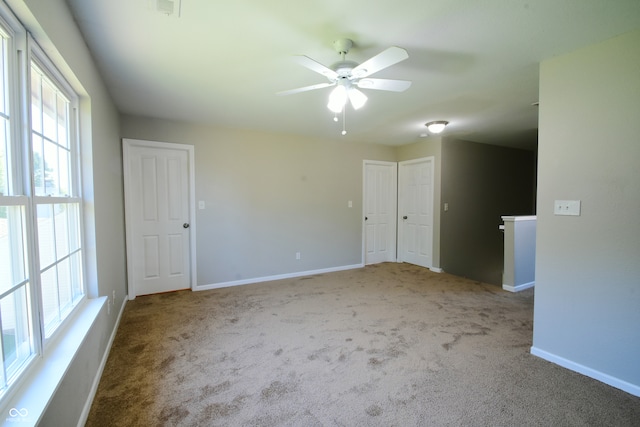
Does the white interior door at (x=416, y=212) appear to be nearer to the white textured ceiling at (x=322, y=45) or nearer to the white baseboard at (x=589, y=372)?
the white textured ceiling at (x=322, y=45)

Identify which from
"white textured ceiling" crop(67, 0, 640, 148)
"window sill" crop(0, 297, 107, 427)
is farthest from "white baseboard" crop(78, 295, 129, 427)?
"white textured ceiling" crop(67, 0, 640, 148)

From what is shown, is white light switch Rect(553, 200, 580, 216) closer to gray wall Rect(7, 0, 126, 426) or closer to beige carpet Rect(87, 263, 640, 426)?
beige carpet Rect(87, 263, 640, 426)

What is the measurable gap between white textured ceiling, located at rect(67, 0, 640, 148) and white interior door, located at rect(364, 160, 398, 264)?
2173mm

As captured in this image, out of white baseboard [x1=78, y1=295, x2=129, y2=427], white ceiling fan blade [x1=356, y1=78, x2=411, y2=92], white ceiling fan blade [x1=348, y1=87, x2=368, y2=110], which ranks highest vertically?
white ceiling fan blade [x1=356, y1=78, x2=411, y2=92]

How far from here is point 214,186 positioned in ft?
13.1

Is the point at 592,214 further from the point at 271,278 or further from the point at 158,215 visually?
the point at 158,215

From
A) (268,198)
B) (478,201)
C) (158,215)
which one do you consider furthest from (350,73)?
Result: (478,201)

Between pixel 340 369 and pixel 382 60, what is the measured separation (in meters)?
2.18

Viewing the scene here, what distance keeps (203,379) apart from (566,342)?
2758 mm

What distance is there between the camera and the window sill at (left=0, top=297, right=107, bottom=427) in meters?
1.01

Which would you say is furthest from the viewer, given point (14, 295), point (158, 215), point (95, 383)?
point (158, 215)

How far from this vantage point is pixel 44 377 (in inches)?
48.0

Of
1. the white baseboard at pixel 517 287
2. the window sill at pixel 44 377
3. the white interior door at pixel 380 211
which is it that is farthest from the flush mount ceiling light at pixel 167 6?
the white baseboard at pixel 517 287

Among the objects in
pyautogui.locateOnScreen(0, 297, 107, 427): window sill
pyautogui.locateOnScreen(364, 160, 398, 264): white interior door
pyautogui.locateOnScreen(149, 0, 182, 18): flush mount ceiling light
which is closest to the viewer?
pyautogui.locateOnScreen(0, 297, 107, 427): window sill
